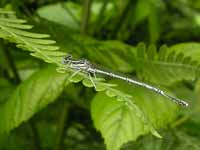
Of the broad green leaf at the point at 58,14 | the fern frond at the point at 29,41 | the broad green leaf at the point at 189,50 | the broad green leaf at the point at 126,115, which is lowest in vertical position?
the broad green leaf at the point at 126,115

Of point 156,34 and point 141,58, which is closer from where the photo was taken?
point 141,58

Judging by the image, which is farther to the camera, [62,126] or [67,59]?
[62,126]

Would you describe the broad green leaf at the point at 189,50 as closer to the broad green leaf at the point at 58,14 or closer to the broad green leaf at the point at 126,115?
the broad green leaf at the point at 126,115

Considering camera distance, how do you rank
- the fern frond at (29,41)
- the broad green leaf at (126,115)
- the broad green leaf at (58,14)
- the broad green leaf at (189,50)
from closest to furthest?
the fern frond at (29,41)
the broad green leaf at (126,115)
the broad green leaf at (189,50)
the broad green leaf at (58,14)

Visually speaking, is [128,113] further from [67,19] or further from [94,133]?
[67,19]

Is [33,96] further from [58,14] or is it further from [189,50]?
[58,14]

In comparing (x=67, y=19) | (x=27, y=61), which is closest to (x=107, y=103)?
(x=27, y=61)

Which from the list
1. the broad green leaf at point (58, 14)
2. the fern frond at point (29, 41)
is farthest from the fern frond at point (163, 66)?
the broad green leaf at point (58, 14)

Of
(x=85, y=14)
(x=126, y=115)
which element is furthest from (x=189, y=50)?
(x=85, y=14)
